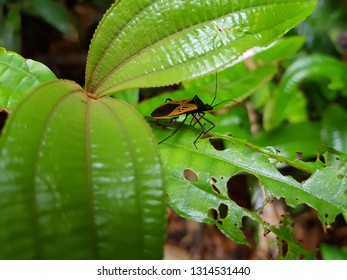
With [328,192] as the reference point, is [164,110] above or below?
above

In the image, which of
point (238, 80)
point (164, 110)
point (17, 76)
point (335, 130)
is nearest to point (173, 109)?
point (164, 110)

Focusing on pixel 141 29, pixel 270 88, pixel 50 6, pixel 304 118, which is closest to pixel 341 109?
pixel 304 118

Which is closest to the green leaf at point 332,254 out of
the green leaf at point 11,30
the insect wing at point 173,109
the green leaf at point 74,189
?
the insect wing at point 173,109

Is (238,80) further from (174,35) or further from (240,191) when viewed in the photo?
(174,35)

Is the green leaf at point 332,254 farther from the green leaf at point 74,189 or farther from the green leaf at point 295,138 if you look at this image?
the green leaf at point 74,189

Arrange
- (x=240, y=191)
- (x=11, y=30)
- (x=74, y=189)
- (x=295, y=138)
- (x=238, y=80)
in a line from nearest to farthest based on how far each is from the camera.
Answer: (x=74, y=189), (x=240, y=191), (x=238, y=80), (x=295, y=138), (x=11, y=30)
